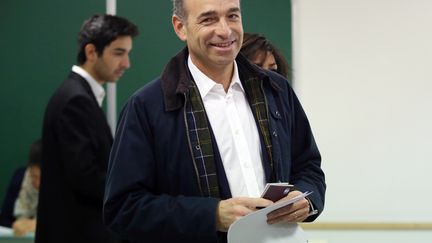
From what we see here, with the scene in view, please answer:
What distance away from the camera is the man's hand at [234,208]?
1.40 meters

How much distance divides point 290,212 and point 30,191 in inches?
88.2

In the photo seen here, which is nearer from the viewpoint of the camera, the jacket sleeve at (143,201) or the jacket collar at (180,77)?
the jacket sleeve at (143,201)

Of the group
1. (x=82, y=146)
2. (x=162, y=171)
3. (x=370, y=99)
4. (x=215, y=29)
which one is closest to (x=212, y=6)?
(x=215, y=29)

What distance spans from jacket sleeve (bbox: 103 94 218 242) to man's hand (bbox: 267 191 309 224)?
15cm

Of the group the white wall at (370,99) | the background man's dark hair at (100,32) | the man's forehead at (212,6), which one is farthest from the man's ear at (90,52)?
the man's forehead at (212,6)

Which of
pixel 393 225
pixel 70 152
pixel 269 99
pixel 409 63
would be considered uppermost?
pixel 269 99

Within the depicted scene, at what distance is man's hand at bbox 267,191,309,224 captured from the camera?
Answer: 1.47 meters

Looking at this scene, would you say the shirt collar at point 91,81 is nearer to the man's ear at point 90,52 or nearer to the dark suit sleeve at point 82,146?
the man's ear at point 90,52

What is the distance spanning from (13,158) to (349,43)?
1953 mm

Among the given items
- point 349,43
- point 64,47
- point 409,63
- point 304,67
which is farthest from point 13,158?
point 409,63

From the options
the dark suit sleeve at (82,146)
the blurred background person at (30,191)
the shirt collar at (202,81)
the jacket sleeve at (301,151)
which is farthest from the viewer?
the blurred background person at (30,191)

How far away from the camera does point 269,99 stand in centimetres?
166

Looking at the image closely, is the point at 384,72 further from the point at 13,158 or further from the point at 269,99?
the point at 13,158

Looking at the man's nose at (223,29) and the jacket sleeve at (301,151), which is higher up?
the man's nose at (223,29)
